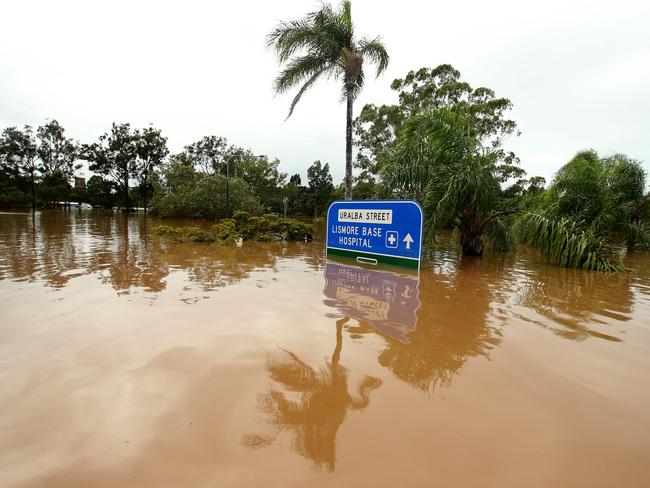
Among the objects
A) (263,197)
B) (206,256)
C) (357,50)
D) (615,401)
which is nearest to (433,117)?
(357,50)

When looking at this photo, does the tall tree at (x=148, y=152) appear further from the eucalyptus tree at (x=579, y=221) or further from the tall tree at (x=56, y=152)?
the eucalyptus tree at (x=579, y=221)

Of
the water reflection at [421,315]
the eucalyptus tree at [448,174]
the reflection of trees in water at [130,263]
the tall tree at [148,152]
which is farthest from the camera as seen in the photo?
the tall tree at [148,152]

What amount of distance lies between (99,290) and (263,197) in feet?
139

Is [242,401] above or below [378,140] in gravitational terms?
below

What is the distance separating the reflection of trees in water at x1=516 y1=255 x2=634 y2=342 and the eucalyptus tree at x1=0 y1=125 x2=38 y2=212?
55.2m

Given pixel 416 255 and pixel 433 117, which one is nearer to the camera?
pixel 416 255

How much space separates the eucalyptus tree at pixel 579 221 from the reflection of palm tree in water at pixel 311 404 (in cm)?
776

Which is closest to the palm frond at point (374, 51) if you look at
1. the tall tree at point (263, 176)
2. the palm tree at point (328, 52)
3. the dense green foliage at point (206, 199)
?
the palm tree at point (328, 52)

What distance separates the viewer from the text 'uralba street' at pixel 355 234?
5.81 metres

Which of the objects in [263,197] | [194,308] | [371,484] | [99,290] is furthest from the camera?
[263,197]

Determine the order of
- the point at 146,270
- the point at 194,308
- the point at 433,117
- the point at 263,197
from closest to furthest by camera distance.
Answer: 1. the point at 194,308
2. the point at 146,270
3. the point at 433,117
4. the point at 263,197

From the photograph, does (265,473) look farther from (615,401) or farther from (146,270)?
(146,270)

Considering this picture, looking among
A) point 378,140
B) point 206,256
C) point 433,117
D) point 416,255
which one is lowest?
point 206,256

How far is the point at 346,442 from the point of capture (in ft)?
6.03
